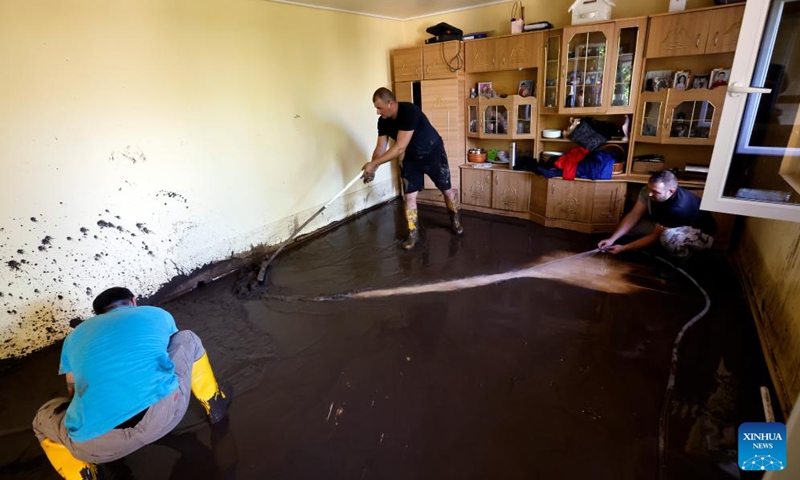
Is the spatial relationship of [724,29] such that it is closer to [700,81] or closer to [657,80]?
[700,81]

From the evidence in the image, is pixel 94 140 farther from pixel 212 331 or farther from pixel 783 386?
pixel 783 386

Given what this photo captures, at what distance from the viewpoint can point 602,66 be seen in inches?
137

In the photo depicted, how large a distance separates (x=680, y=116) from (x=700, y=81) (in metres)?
0.32

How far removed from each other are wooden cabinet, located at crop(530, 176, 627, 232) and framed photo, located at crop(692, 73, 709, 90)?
3.03 feet

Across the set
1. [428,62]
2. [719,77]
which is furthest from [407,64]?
[719,77]

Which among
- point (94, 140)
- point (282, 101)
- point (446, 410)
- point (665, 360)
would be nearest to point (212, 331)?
point (94, 140)

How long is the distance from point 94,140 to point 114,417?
186cm

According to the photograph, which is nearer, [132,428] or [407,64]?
[132,428]

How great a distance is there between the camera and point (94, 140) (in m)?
2.53

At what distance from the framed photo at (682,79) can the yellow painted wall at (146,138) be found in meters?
3.02

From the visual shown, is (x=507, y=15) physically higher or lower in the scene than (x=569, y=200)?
higher

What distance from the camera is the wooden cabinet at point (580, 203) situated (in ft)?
11.9

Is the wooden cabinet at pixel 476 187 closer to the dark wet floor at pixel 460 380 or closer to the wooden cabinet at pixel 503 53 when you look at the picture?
the wooden cabinet at pixel 503 53

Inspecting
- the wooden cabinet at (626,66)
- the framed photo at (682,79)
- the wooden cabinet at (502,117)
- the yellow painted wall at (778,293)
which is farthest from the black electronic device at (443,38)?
the yellow painted wall at (778,293)
